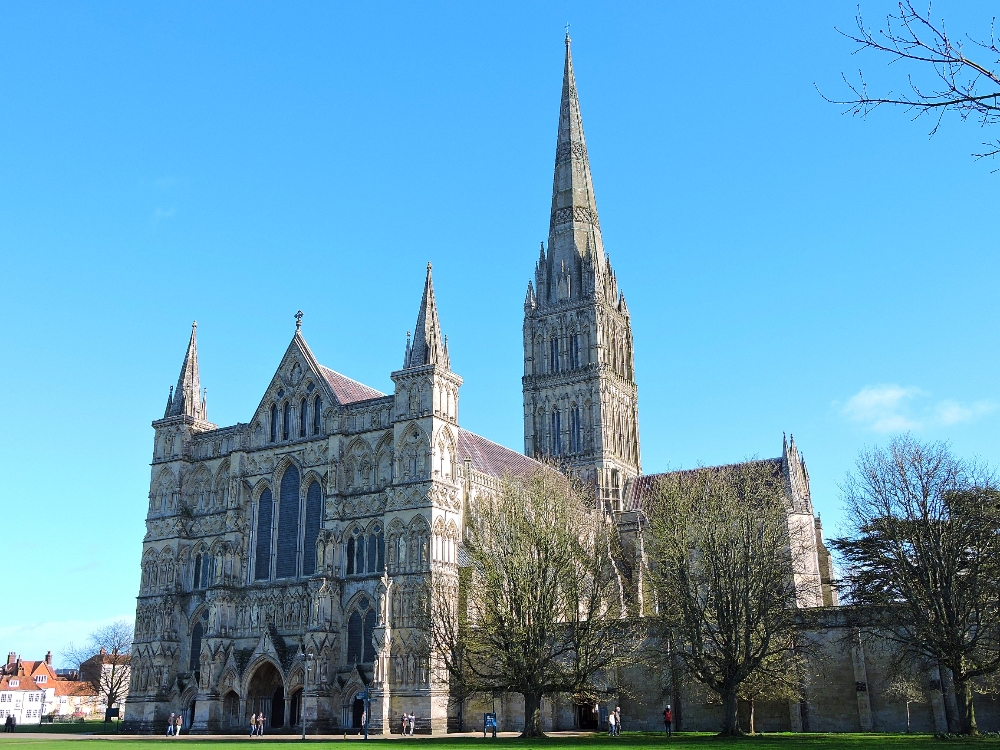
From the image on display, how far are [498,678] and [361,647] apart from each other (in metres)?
11.6

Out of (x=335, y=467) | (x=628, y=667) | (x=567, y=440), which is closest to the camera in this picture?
(x=628, y=667)

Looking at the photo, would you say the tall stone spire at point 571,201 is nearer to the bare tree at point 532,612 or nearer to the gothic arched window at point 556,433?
the gothic arched window at point 556,433

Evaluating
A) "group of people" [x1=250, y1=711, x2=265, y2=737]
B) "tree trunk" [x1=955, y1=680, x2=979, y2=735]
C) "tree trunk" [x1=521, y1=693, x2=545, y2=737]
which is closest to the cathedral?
"group of people" [x1=250, y1=711, x2=265, y2=737]

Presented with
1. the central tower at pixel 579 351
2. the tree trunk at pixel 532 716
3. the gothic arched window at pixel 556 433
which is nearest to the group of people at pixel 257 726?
the tree trunk at pixel 532 716

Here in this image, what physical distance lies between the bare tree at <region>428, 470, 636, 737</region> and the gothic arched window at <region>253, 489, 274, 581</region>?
40.2 ft

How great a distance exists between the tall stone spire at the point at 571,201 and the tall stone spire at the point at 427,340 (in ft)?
94.4

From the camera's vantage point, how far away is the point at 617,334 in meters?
79.4

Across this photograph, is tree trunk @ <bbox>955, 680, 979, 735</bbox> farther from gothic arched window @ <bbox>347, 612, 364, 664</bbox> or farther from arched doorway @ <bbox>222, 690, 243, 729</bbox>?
arched doorway @ <bbox>222, 690, 243, 729</bbox>

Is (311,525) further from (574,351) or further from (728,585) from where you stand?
(574,351)

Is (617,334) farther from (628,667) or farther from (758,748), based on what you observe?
(758,748)

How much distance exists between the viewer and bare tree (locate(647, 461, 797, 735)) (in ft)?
123

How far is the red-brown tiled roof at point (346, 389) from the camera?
55.1m

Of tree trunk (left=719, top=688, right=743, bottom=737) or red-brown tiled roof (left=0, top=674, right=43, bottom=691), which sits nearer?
tree trunk (left=719, top=688, right=743, bottom=737)

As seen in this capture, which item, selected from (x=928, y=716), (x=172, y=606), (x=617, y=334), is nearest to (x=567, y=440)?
(x=617, y=334)
